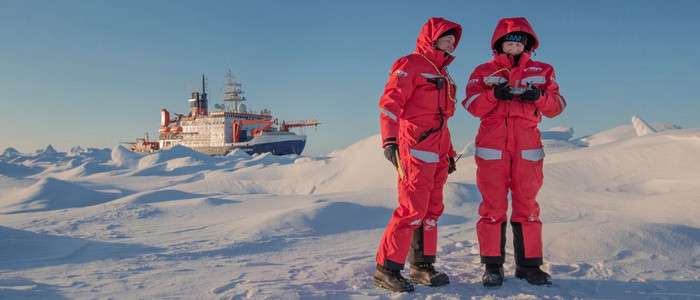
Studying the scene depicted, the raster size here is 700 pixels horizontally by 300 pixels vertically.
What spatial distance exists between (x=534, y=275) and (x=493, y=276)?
27 cm

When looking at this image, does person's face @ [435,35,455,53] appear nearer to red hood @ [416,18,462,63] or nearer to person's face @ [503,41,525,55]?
red hood @ [416,18,462,63]

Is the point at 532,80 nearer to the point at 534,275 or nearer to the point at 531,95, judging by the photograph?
the point at 531,95

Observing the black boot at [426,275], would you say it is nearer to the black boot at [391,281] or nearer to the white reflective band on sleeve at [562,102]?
the black boot at [391,281]

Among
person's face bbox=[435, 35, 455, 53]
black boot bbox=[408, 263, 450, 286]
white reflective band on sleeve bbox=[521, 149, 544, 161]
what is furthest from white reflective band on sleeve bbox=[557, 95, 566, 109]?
black boot bbox=[408, 263, 450, 286]

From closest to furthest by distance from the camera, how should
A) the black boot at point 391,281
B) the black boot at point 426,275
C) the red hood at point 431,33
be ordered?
1. the black boot at point 391,281
2. the black boot at point 426,275
3. the red hood at point 431,33

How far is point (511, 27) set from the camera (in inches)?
98.5

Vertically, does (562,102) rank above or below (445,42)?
below

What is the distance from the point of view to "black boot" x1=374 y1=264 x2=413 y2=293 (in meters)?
2.22

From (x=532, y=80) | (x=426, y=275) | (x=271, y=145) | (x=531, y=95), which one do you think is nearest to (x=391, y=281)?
(x=426, y=275)

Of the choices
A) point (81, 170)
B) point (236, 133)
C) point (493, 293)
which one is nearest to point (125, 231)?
point (493, 293)

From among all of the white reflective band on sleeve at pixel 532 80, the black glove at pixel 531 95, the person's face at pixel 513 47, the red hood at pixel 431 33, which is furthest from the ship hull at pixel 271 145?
the black glove at pixel 531 95

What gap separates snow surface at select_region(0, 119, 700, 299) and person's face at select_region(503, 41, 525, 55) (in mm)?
1410

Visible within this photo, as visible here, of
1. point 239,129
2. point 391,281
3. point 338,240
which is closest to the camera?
point 391,281

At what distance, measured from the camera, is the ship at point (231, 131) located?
39.1m
